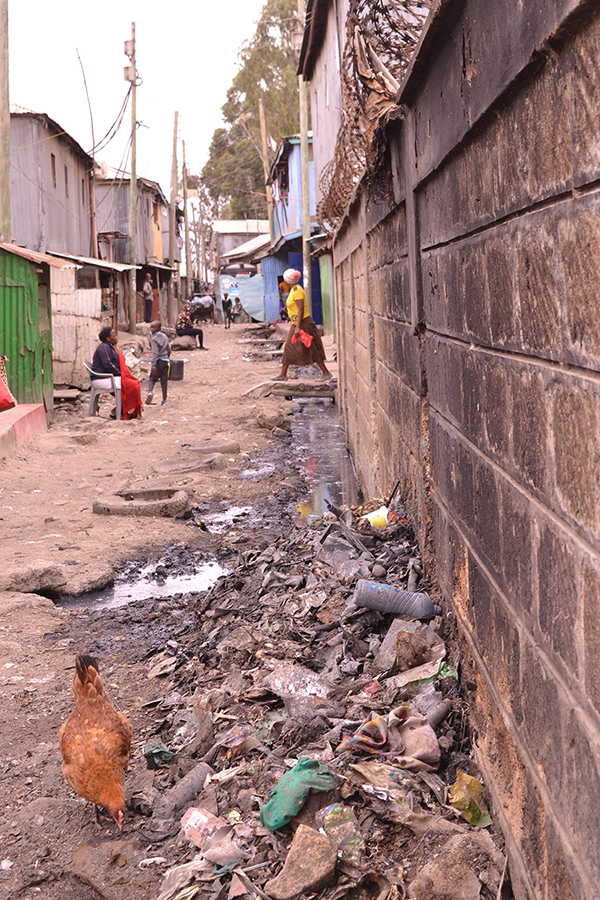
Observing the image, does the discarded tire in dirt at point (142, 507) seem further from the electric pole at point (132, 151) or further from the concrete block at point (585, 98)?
the electric pole at point (132, 151)

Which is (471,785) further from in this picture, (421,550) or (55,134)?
(55,134)

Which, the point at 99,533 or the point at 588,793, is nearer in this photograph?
the point at 588,793

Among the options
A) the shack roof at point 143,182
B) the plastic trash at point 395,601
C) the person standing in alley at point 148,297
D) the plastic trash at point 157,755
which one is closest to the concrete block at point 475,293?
the plastic trash at point 395,601

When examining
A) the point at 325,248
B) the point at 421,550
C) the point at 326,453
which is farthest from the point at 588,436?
the point at 325,248

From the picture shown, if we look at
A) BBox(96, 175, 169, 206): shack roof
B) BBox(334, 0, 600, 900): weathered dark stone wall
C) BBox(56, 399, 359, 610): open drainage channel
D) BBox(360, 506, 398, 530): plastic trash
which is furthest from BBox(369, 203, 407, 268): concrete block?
BBox(96, 175, 169, 206): shack roof

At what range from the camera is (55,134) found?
2152 cm

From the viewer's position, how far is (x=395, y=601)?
12.0 ft

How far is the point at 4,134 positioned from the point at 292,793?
1296 cm

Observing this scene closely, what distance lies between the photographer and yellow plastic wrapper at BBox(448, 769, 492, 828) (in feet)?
7.85

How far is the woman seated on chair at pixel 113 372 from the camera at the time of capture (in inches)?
506

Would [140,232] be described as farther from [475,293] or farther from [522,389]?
[522,389]

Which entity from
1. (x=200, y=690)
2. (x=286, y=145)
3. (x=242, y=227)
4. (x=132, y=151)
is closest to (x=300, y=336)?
(x=200, y=690)

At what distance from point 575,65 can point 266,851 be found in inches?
89.2

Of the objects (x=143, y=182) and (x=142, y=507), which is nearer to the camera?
(x=142, y=507)
